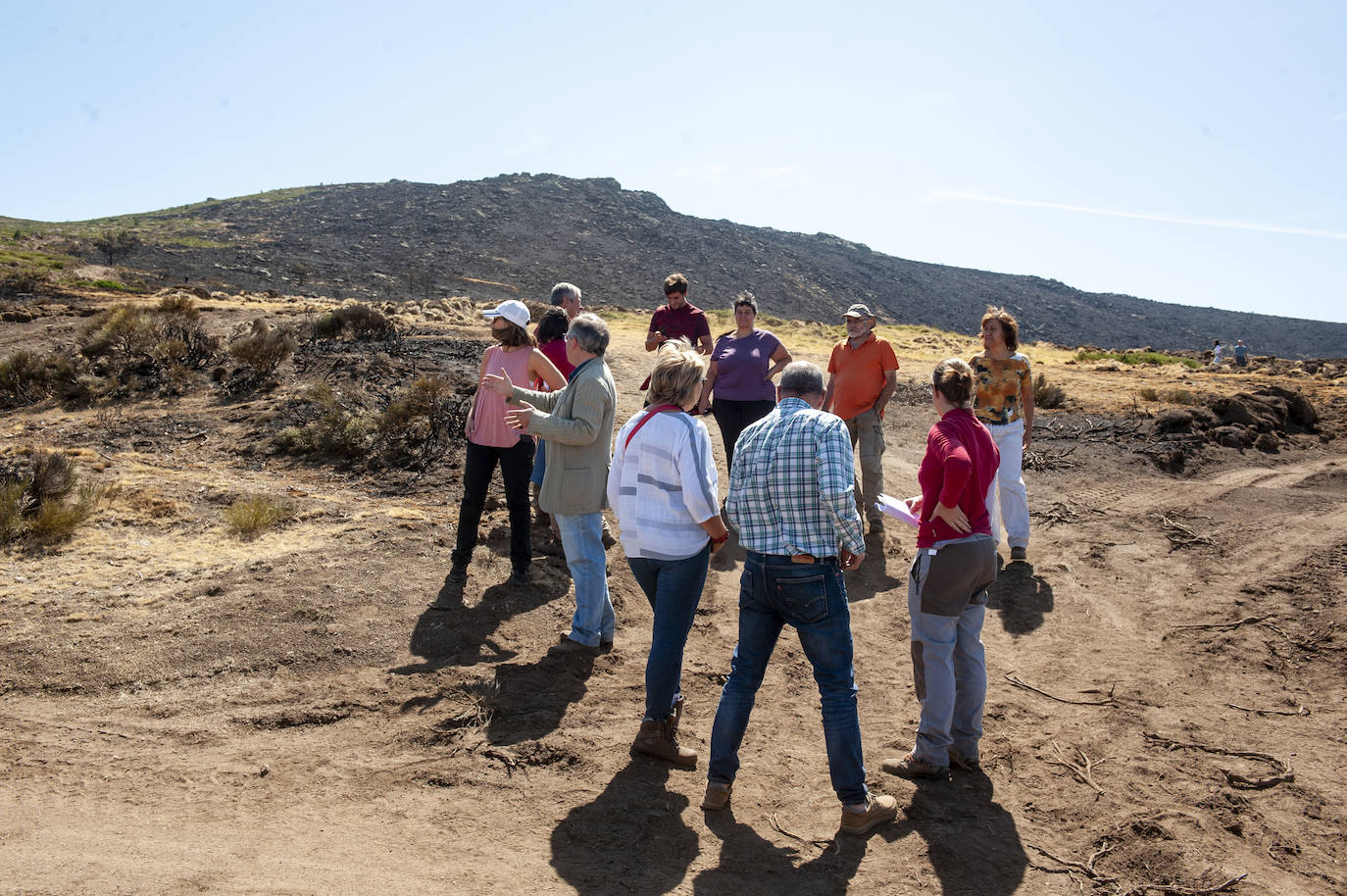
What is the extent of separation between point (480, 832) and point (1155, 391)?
60.2ft

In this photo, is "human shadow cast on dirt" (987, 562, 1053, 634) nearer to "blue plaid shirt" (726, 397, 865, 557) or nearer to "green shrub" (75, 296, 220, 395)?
"blue plaid shirt" (726, 397, 865, 557)

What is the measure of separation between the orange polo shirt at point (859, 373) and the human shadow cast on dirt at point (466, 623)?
2.86 metres

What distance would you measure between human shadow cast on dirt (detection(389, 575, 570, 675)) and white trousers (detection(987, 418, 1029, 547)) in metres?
3.66

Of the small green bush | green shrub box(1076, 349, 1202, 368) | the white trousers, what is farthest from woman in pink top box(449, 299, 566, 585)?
green shrub box(1076, 349, 1202, 368)

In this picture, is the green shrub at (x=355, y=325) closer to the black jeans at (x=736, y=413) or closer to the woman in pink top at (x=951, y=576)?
the black jeans at (x=736, y=413)

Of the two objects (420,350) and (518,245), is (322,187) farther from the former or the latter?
(420,350)

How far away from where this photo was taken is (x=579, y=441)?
486 centimetres

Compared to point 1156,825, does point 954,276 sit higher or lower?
higher

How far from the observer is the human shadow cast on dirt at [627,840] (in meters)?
3.45

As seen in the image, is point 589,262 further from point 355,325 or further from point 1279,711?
point 1279,711

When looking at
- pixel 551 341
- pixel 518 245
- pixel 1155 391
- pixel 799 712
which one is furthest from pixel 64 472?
pixel 518 245

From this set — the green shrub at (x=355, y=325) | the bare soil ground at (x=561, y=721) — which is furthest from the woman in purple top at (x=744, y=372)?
the green shrub at (x=355, y=325)

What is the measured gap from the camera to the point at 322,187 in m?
84.0

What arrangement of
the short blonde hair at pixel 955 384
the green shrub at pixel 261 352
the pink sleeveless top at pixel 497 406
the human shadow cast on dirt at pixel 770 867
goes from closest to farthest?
1. the human shadow cast on dirt at pixel 770 867
2. the short blonde hair at pixel 955 384
3. the pink sleeveless top at pixel 497 406
4. the green shrub at pixel 261 352
